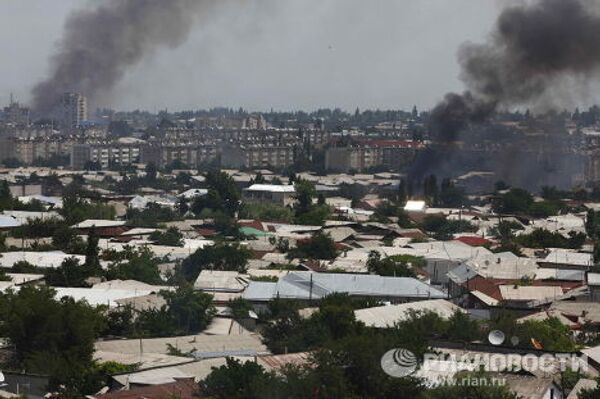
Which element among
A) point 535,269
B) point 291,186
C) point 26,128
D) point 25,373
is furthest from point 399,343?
point 26,128

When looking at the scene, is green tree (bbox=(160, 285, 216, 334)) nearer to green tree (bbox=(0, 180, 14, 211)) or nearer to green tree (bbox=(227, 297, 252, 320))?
green tree (bbox=(227, 297, 252, 320))

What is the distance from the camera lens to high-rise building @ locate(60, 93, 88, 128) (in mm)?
87375

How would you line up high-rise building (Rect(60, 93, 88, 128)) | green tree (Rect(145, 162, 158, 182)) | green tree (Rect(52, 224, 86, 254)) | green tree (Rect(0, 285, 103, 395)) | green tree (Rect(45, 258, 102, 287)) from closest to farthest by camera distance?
green tree (Rect(0, 285, 103, 395)), green tree (Rect(45, 258, 102, 287)), green tree (Rect(52, 224, 86, 254)), green tree (Rect(145, 162, 158, 182)), high-rise building (Rect(60, 93, 88, 128))

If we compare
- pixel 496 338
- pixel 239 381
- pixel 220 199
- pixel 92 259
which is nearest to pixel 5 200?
pixel 220 199

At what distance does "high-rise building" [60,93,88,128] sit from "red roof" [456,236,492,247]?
52376mm

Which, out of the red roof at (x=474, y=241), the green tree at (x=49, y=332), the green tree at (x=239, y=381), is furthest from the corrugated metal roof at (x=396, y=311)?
the red roof at (x=474, y=241)

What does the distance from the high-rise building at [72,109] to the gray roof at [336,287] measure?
62.0 meters

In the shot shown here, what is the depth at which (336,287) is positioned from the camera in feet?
72.6

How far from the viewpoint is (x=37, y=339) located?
627 inches

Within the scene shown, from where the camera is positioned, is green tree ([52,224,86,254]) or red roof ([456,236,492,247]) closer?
green tree ([52,224,86,254])

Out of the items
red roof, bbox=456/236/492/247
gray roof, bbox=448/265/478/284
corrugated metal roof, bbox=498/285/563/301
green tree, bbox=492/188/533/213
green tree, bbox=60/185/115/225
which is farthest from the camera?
green tree, bbox=492/188/533/213

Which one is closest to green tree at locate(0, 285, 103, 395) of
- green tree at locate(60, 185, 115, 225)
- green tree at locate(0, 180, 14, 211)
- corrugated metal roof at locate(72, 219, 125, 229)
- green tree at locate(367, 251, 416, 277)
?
green tree at locate(367, 251, 416, 277)

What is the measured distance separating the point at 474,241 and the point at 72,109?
62.4 metres

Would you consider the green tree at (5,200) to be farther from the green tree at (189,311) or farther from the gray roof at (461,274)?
the green tree at (189,311)
